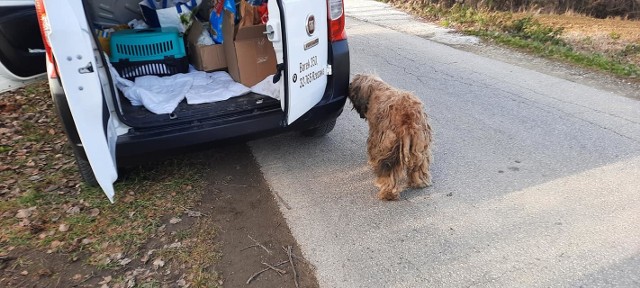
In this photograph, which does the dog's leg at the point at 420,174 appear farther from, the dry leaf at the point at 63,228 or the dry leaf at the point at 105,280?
the dry leaf at the point at 63,228

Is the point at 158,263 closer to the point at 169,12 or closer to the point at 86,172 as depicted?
the point at 86,172

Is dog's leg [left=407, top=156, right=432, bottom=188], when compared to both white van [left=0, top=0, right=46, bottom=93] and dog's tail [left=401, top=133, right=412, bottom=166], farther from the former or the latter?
white van [left=0, top=0, right=46, bottom=93]

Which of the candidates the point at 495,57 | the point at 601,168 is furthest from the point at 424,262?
the point at 495,57

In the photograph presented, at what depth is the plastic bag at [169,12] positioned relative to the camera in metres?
5.13

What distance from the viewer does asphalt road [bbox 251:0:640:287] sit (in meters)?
2.70

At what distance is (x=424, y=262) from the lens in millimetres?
2771

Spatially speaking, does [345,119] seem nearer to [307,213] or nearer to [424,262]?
[307,213]

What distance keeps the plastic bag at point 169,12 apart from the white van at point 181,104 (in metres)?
1.49

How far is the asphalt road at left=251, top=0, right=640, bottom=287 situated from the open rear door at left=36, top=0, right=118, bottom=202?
4.35ft

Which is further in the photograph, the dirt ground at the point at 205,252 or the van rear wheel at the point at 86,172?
the van rear wheel at the point at 86,172

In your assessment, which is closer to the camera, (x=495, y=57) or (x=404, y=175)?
(x=404, y=175)

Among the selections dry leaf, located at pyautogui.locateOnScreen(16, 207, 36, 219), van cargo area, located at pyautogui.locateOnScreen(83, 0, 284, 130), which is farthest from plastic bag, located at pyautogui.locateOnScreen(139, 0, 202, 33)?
dry leaf, located at pyautogui.locateOnScreen(16, 207, 36, 219)

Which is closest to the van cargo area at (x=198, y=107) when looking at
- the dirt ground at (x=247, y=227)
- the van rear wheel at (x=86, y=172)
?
the van rear wheel at (x=86, y=172)

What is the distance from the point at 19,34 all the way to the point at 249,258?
3267 millimetres
